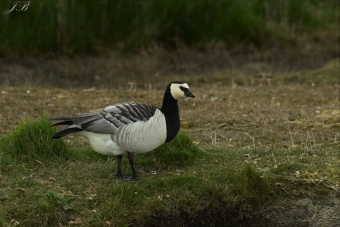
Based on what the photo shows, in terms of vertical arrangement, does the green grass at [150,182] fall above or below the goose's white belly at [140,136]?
below

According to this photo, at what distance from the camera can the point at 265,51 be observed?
48.3 ft

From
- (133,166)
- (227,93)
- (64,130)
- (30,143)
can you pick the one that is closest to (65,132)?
(64,130)

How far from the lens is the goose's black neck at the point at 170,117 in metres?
7.09

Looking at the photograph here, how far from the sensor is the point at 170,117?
7195 mm

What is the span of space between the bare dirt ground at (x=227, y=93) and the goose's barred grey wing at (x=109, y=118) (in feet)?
Answer: 4.77

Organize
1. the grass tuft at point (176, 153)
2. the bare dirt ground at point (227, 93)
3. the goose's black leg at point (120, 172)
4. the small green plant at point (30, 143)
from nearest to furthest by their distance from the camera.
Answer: the goose's black leg at point (120, 172), the small green plant at point (30, 143), the grass tuft at point (176, 153), the bare dirt ground at point (227, 93)

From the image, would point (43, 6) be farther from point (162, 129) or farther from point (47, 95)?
point (162, 129)

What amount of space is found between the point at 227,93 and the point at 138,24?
3.61 metres

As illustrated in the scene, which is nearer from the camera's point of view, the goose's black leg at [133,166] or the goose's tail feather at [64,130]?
the goose's tail feather at [64,130]

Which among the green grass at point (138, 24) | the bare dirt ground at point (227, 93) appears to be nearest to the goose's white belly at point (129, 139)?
the bare dirt ground at point (227, 93)

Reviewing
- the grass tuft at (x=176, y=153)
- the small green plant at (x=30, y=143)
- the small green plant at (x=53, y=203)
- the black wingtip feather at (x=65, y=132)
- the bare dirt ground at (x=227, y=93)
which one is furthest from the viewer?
the bare dirt ground at (x=227, y=93)

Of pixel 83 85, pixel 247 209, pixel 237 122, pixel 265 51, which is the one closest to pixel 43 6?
pixel 83 85

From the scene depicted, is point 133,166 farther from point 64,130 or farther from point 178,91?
point 178,91

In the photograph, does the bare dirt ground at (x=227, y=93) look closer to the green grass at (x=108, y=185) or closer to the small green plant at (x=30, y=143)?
the green grass at (x=108, y=185)
